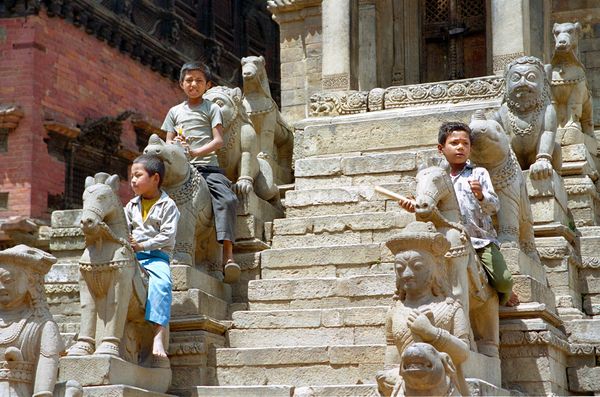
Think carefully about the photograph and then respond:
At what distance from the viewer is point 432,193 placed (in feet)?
31.6

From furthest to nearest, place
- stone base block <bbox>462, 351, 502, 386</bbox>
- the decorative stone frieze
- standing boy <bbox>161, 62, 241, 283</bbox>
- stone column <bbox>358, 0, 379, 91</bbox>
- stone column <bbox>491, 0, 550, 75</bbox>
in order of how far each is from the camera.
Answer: stone column <bbox>358, 0, 379, 91</bbox>, stone column <bbox>491, 0, 550, 75</bbox>, the decorative stone frieze, standing boy <bbox>161, 62, 241, 283</bbox>, stone base block <bbox>462, 351, 502, 386</bbox>

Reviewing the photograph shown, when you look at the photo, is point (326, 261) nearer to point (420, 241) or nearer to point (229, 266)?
point (229, 266)

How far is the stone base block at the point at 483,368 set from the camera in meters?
9.02

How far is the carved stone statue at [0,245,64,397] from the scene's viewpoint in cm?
908

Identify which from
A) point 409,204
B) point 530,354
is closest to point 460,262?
point 409,204

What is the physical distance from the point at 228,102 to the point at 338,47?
402 centimetres

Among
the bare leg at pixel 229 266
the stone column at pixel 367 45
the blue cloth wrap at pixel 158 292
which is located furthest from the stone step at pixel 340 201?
the stone column at pixel 367 45

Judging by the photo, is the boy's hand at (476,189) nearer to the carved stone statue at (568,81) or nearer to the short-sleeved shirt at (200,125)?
the short-sleeved shirt at (200,125)

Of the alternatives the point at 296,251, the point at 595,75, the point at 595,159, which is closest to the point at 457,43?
the point at 595,75

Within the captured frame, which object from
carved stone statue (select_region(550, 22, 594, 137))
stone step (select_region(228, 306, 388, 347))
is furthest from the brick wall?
stone step (select_region(228, 306, 388, 347))

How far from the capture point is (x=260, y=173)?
42.8 feet

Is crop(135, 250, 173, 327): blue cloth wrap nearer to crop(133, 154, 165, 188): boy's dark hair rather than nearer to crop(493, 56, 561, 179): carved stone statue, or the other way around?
crop(133, 154, 165, 188): boy's dark hair

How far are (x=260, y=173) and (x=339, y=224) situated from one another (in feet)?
4.36

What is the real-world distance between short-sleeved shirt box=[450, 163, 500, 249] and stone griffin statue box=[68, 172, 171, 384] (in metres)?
2.86
